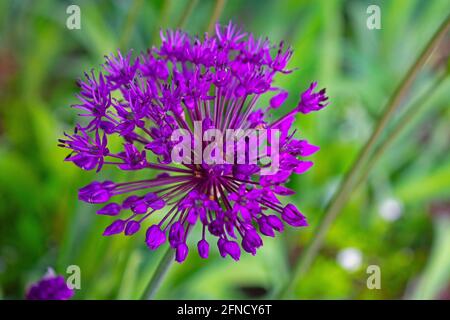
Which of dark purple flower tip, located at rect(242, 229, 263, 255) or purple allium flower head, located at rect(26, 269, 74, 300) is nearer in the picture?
dark purple flower tip, located at rect(242, 229, 263, 255)

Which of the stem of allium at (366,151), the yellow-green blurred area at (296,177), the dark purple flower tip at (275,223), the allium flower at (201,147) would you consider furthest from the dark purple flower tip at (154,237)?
the yellow-green blurred area at (296,177)

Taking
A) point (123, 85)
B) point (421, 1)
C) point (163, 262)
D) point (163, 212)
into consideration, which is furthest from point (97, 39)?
point (421, 1)

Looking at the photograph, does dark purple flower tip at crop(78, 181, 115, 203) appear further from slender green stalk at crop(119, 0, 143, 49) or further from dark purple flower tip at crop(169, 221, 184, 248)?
slender green stalk at crop(119, 0, 143, 49)

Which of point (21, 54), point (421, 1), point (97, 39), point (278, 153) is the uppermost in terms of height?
point (421, 1)

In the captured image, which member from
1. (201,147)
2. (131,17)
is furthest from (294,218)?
(131,17)

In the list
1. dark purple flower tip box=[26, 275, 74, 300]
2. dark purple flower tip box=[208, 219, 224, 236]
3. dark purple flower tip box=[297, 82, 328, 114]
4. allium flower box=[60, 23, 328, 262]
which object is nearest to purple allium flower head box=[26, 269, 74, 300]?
dark purple flower tip box=[26, 275, 74, 300]

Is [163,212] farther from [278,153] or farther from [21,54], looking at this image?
[21,54]

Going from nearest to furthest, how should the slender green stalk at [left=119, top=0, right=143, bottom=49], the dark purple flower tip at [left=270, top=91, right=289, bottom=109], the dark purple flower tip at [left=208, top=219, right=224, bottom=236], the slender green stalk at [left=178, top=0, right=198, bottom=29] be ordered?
the dark purple flower tip at [left=208, top=219, right=224, bottom=236] < the dark purple flower tip at [left=270, top=91, right=289, bottom=109] < the slender green stalk at [left=178, top=0, right=198, bottom=29] < the slender green stalk at [left=119, top=0, right=143, bottom=49]
